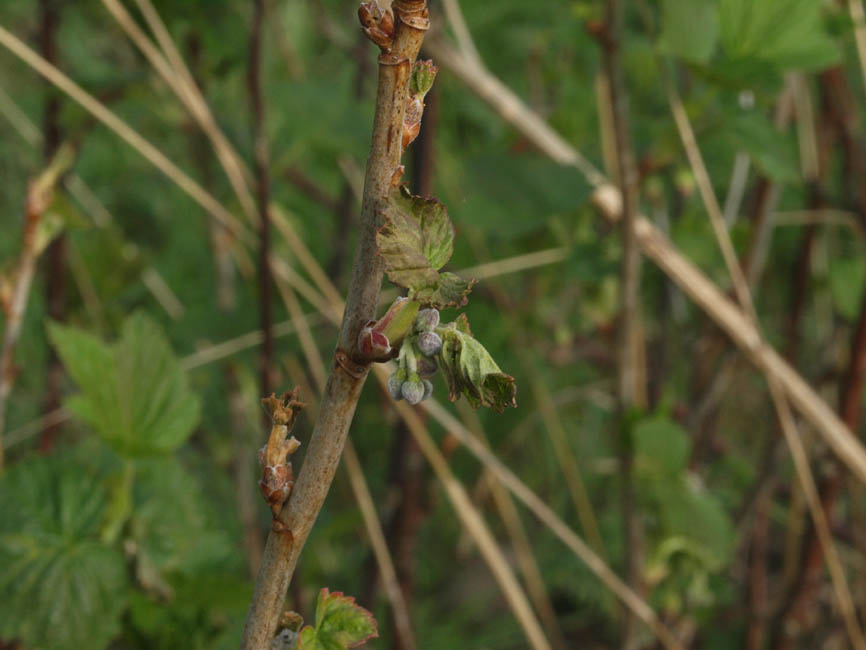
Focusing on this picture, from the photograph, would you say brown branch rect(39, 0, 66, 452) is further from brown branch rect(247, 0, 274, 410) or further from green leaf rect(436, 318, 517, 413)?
green leaf rect(436, 318, 517, 413)

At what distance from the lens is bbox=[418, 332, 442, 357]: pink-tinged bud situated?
0.39 meters

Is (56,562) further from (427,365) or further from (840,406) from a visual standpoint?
(840,406)

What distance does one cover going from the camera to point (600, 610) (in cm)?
176

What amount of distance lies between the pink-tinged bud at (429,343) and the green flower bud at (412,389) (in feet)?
0.05

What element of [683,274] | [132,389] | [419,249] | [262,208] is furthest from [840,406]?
[419,249]

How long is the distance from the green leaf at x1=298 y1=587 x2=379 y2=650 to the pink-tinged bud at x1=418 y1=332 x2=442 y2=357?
14 centimetres

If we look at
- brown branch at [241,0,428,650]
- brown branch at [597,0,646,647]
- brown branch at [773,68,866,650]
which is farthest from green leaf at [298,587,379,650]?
brown branch at [773,68,866,650]

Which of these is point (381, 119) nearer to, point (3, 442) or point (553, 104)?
point (3, 442)

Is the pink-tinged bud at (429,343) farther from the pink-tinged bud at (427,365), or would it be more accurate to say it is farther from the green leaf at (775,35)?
the green leaf at (775,35)

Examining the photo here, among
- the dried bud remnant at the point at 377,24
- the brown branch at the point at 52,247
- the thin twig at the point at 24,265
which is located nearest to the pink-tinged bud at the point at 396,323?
the dried bud remnant at the point at 377,24

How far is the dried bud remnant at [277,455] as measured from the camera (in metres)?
0.41

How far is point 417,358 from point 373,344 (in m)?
0.03

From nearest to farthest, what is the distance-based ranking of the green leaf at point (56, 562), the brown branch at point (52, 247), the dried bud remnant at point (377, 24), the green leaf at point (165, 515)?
the dried bud remnant at point (377, 24), the green leaf at point (56, 562), the green leaf at point (165, 515), the brown branch at point (52, 247)

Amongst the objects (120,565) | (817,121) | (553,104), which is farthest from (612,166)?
(553,104)
